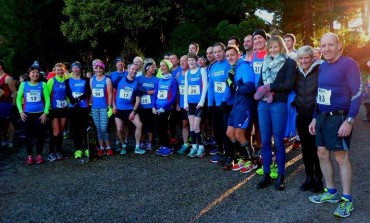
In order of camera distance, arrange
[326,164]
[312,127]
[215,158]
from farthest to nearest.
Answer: [215,158] < [312,127] < [326,164]

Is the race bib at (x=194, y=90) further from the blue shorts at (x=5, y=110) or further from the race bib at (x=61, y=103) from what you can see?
the blue shorts at (x=5, y=110)

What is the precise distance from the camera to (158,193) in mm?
4863

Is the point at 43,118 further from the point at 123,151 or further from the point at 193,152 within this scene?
the point at 193,152

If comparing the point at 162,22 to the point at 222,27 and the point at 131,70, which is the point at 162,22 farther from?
the point at 131,70

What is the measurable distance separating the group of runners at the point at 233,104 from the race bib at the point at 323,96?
0.01 meters

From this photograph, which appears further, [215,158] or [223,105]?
[215,158]

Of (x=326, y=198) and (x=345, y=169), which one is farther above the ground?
(x=345, y=169)

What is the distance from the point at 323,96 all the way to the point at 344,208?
127cm

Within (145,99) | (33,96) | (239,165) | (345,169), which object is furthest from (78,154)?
(345,169)

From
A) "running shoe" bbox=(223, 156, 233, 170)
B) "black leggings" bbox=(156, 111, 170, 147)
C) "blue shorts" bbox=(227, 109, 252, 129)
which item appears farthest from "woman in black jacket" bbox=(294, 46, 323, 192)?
"black leggings" bbox=(156, 111, 170, 147)

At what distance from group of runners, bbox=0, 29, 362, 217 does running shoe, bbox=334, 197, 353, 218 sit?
0.04ft

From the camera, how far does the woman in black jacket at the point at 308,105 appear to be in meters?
4.39

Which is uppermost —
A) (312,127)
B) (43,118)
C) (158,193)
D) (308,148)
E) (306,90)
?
(306,90)

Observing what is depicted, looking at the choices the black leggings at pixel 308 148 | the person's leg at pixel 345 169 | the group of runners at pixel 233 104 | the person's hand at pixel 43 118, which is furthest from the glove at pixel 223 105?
the person's hand at pixel 43 118
